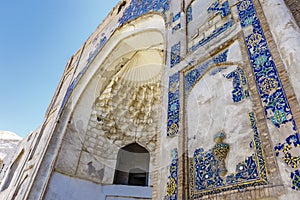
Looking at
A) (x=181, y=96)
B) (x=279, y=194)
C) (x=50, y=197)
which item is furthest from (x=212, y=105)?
(x=50, y=197)

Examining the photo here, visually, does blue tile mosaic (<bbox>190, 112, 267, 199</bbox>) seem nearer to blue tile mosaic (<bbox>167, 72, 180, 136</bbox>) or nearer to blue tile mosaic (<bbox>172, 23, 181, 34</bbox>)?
blue tile mosaic (<bbox>167, 72, 180, 136</bbox>)

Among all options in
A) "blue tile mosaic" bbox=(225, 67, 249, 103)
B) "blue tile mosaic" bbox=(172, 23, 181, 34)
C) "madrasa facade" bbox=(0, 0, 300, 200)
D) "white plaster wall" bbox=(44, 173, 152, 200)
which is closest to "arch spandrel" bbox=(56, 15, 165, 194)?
"madrasa facade" bbox=(0, 0, 300, 200)

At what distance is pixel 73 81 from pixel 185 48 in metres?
4.00

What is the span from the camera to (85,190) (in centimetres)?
464

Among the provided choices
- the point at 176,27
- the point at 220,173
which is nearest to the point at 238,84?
the point at 220,173

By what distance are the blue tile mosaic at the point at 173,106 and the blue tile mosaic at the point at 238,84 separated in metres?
0.70

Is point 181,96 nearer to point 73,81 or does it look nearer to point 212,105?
point 212,105

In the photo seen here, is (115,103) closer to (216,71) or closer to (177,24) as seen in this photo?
(177,24)

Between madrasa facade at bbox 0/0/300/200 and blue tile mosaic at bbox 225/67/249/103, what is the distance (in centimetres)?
1

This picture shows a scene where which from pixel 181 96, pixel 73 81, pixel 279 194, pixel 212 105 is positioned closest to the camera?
pixel 279 194

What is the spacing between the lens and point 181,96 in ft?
8.75

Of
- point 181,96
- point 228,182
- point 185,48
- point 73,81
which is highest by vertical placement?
point 73,81

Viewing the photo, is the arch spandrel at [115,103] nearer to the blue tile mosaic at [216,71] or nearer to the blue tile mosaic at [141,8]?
the blue tile mosaic at [141,8]

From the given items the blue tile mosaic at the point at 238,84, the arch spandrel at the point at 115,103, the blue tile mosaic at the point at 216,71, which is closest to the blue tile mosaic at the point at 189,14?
the arch spandrel at the point at 115,103
